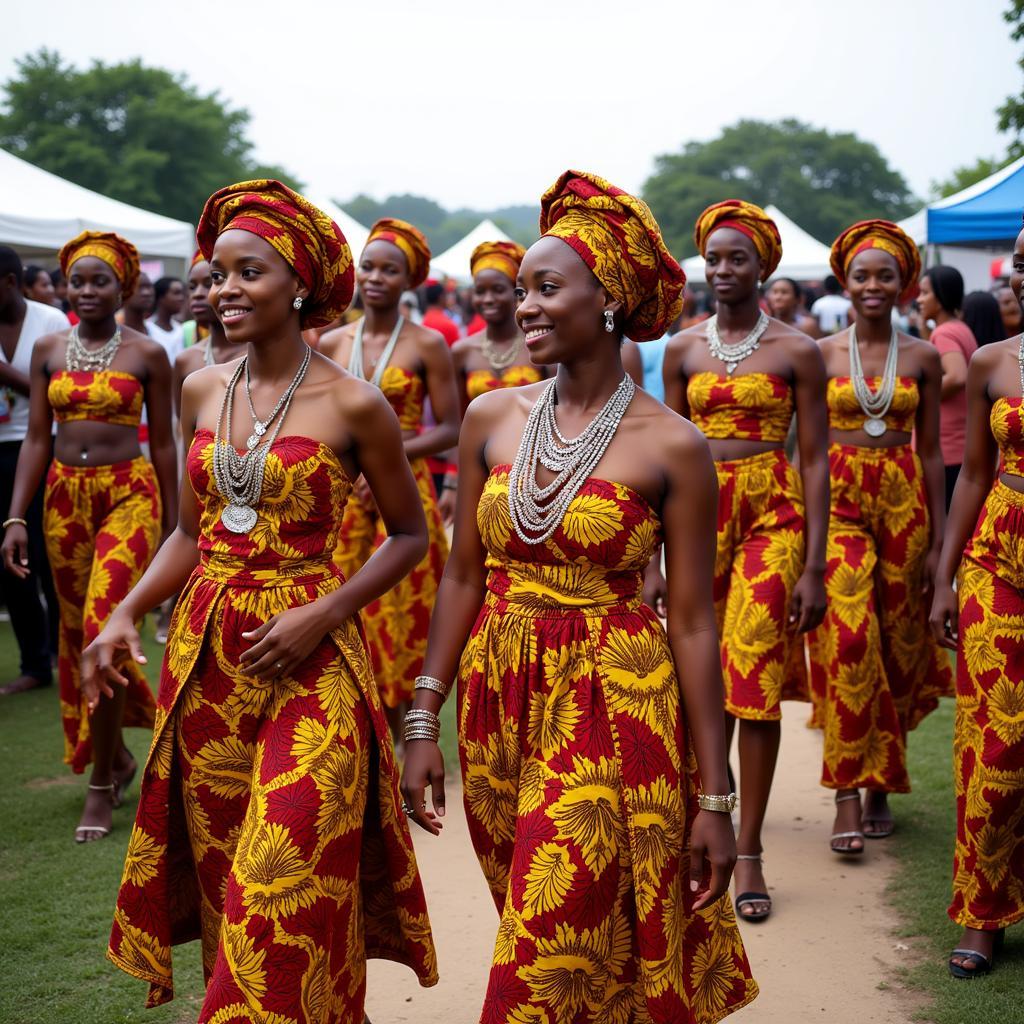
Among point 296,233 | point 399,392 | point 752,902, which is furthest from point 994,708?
point 399,392

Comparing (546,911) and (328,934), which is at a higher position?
(546,911)

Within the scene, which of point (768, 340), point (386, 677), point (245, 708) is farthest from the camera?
point (386, 677)

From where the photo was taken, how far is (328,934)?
348cm

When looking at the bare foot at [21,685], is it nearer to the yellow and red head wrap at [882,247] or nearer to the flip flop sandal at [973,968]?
the yellow and red head wrap at [882,247]

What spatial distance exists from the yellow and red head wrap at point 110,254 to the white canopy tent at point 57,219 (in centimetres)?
731

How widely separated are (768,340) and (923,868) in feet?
7.79

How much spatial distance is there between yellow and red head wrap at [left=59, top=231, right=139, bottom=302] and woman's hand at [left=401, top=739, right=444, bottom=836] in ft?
13.5

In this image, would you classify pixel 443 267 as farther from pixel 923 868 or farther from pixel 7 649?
pixel 923 868

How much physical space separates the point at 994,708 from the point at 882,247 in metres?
2.78

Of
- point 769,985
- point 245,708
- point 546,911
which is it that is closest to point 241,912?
point 245,708

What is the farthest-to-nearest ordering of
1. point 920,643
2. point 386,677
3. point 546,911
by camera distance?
1. point 386,677
2. point 920,643
3. point 546,911

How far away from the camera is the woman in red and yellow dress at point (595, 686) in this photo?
3.15 m

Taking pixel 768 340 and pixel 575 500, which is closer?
pixel 575 500

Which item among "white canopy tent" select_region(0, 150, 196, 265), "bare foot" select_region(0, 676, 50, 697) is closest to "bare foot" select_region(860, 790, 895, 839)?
"bare foot" select_region(0, 676, 50, 697)
